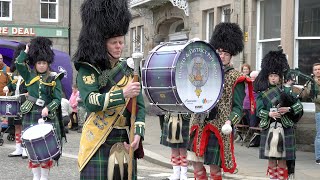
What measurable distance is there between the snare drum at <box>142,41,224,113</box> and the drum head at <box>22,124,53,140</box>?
2.93 m

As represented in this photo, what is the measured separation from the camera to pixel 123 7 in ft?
15.9

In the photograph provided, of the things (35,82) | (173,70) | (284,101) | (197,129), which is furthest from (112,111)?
(35,82)

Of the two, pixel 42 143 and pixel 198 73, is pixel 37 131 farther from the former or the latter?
pixel 198 73

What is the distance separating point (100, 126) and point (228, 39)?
264 centimetres

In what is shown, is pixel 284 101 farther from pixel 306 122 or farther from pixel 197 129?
pixel 306 122

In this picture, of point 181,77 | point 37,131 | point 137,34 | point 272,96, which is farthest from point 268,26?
point 137,34

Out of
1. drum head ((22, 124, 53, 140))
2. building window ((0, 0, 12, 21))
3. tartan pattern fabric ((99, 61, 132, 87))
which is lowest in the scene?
drum head ((22, 124, 53, 140))

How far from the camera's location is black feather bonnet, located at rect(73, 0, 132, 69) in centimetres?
466

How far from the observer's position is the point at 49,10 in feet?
95.1

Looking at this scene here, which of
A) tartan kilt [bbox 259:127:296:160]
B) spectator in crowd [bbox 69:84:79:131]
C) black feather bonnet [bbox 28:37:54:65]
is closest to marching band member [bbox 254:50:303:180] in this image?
tartan kilt [bbox 259:127:296:160]

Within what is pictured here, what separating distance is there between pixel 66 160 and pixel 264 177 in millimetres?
3876

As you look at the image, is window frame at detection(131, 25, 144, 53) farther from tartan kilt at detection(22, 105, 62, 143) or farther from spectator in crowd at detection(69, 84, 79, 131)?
tartan kilt at detection(22, 105, 62, 143)

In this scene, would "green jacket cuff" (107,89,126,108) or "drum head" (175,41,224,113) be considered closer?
"green jacket cuff" (107,89,126,108)

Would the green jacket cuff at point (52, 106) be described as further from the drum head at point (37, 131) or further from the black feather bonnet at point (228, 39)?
the black feather bonnet at point (228, 39)
